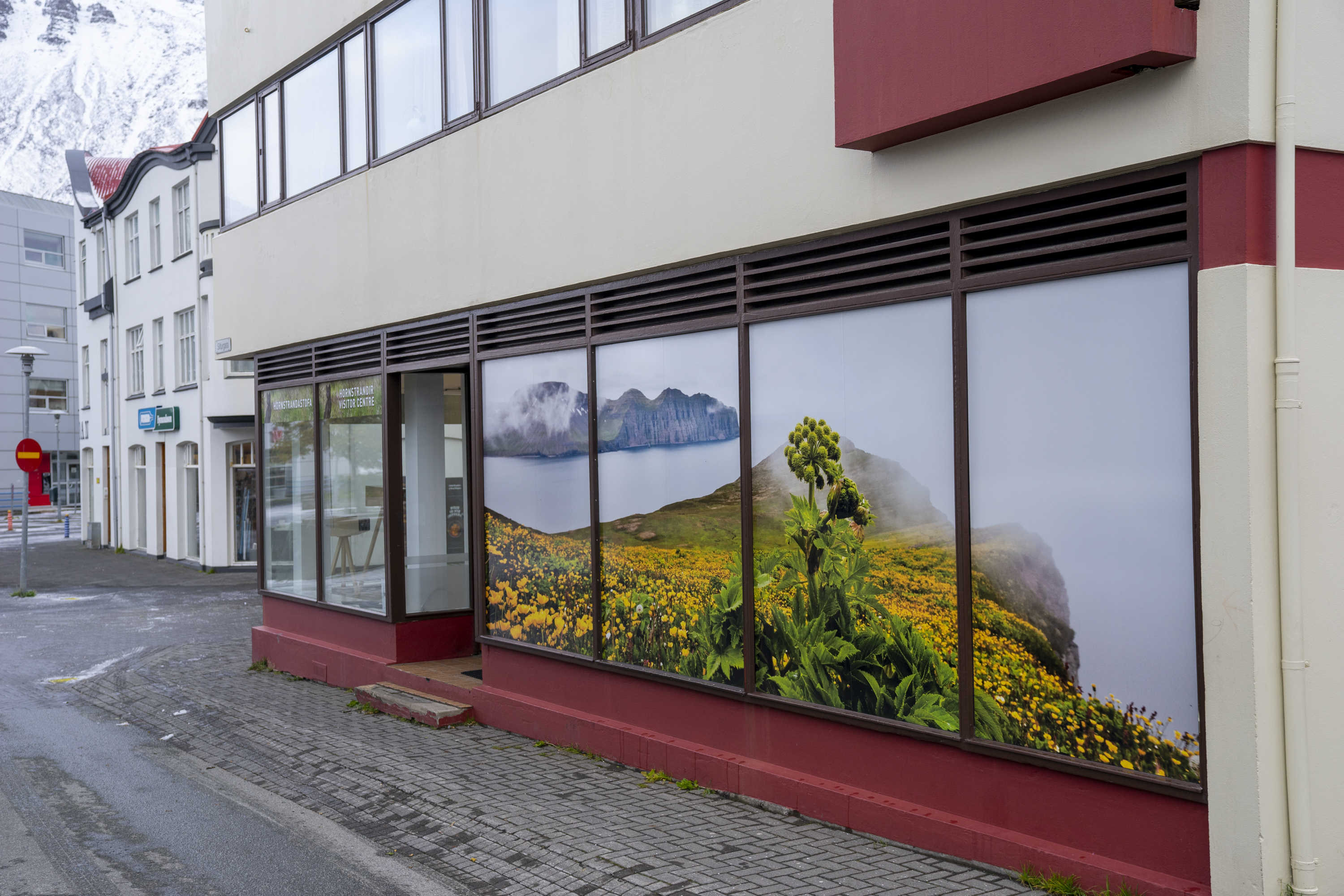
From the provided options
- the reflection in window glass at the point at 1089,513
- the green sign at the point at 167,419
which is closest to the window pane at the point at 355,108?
the reflection in window glass at the point at 1089,513

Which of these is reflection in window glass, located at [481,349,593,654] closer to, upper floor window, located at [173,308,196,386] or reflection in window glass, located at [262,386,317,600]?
reflection in window glass, located at [262,386,317,600]

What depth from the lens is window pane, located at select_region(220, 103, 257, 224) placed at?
41.3 ft

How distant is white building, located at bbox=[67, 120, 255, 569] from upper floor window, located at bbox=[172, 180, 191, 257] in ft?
0.13

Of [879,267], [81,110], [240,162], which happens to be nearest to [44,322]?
[240,162]

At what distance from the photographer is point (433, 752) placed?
8211 millimetres

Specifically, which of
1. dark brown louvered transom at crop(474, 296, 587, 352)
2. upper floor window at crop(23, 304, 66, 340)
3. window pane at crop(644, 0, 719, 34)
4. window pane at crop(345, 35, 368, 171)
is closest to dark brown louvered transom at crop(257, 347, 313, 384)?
window pane at crop(345, 35, 368, 171)

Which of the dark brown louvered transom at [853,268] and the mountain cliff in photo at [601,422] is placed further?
the mountain cliff in photo at [601,422]

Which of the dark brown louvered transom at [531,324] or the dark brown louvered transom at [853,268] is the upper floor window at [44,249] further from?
the dark brown louvered transom at [853,268]

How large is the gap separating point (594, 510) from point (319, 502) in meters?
4.65

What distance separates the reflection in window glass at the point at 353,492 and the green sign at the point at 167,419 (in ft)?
57.3

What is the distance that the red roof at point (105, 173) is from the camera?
32.8 meters

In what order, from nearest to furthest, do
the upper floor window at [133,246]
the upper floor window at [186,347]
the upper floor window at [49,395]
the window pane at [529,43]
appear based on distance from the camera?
the window pane at [529,43]
the upper floor window at [186,347]
the upper floor window at [133,246]
the upper floor window at [49,395]

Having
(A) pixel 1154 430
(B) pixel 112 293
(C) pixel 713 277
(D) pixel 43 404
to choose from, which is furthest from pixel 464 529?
(D) pixel 43 404

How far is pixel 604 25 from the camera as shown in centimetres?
779
